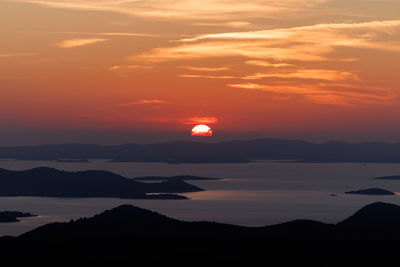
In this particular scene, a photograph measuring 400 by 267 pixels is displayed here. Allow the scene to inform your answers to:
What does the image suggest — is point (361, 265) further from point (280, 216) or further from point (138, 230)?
point (280, 216)

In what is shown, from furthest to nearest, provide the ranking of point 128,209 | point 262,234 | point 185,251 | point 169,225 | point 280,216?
1. point 280,216
2. point 128,209
3. point 169,225
4. point 262,234
5. point 185,251

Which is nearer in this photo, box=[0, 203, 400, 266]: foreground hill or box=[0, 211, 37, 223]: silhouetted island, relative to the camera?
box=[0, 203, 400, 266]: foreground hill

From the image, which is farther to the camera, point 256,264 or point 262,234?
point 262,234

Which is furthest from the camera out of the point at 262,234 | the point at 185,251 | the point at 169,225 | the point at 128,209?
the point at 128,209

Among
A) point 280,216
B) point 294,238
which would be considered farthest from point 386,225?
point 280,216

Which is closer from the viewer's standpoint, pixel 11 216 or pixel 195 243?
pixel 195 243

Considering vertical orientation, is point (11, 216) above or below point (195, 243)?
above

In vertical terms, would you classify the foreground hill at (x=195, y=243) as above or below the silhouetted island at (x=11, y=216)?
below

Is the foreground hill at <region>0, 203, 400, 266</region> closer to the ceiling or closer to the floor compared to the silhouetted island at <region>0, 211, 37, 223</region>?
closer to the floor
